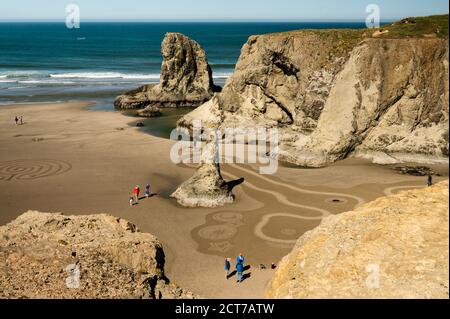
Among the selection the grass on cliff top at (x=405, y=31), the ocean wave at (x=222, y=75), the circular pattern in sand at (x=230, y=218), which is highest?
the grass on cliff top at (x=405, y=31)

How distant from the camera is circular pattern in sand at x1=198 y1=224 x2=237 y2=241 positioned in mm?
24188

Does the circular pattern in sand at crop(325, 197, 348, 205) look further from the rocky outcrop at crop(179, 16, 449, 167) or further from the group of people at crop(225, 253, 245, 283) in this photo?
the group of people at crop(225, 253, 245, 283)

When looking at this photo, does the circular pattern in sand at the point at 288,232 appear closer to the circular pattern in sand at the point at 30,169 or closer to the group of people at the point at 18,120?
the circular pattern in sand at the point at 30,169

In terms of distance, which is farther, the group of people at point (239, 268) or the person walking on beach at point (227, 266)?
the person walking on beach at point (227, 266)

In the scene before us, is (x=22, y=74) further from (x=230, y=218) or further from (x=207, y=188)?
(x=230, y=218)

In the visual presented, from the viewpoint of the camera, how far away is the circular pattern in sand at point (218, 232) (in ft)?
79.4

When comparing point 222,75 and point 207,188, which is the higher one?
point 222,75

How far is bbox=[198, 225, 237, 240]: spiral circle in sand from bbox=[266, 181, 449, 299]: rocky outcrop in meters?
14.8

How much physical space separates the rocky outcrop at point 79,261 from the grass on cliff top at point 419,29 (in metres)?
32.5

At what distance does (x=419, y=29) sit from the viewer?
39562 millimetres

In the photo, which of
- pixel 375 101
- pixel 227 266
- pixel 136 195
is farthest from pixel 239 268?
pixel 375 101

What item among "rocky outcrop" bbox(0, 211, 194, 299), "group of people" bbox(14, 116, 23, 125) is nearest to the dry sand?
"rocky outcrop" bbox(0, 211, 194, 299)

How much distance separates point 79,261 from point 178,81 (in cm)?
5834

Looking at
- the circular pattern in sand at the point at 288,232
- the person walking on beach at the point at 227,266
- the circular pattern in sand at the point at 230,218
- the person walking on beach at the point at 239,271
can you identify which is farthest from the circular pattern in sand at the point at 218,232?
the person walking on beach at the point at 239,271
